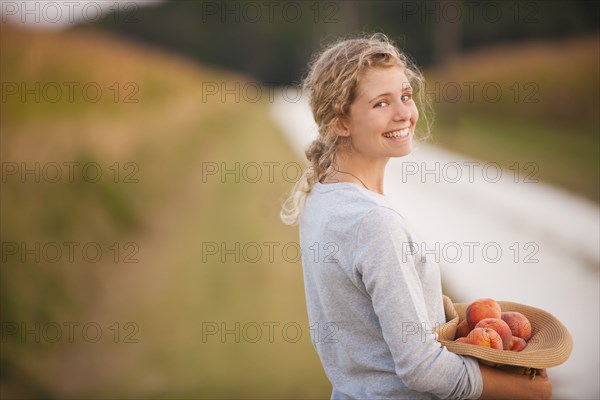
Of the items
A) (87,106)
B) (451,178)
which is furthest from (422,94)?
(451,178)

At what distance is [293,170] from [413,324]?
26.4 ft

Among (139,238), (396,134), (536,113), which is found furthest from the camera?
(536,113)

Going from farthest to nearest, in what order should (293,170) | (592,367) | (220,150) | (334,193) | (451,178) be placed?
(220,150) → (293,170) → (451,178) → (592,367) → (334,193)

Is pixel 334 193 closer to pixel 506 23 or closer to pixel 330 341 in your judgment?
pixel 330 341

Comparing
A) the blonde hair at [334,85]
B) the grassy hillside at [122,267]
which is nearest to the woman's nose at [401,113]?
the blonde hair at [334,85]

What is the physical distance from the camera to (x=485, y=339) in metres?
1.71

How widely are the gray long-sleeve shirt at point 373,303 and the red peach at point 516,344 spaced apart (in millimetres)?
190

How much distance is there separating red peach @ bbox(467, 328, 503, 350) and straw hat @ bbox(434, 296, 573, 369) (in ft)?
0.19

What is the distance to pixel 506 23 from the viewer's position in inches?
1554

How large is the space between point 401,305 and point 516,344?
1.53 feet

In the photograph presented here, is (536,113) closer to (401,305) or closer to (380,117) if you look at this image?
(380,117)

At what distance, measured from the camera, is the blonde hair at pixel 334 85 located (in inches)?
70.6

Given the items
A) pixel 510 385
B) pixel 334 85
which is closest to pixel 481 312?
pixel 510 385

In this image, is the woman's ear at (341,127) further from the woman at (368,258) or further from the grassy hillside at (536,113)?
the grassy hillside at (536,113)
